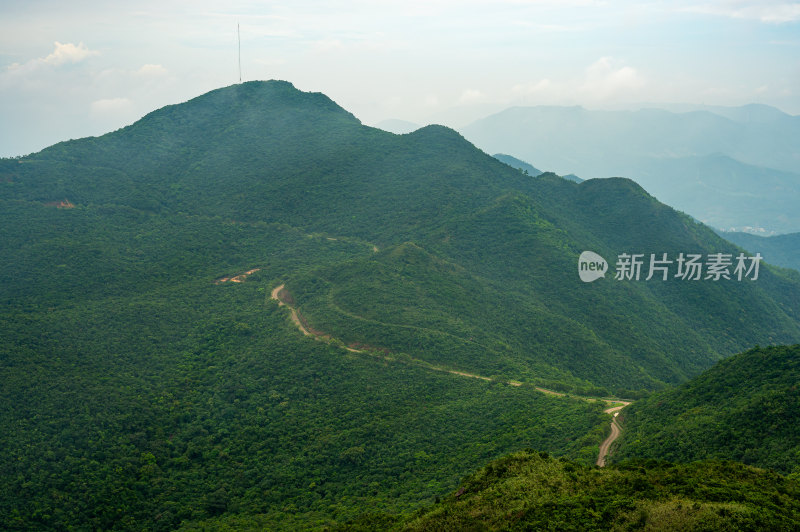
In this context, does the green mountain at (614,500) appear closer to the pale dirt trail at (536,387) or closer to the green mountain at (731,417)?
the green mountain at (731,417)

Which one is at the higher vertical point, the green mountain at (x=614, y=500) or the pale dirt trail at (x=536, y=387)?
Result: the green mountain at (x=614, y=500)

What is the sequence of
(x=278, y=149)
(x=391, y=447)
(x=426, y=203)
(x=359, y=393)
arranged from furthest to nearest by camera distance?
(x=278, y=149)
(x=426, y=203)
(x=359, y=393)
(x=391, y=447)

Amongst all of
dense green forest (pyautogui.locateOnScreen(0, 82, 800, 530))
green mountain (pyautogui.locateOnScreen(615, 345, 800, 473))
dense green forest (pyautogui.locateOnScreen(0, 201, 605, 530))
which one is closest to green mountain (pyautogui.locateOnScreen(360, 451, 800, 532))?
green mountain (pyautogui.locateOnScreen(615, 345, 800, 473))

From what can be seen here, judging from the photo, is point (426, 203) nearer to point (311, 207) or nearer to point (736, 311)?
point (311, 207)

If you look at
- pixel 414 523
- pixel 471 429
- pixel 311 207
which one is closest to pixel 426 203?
pixel 311 207

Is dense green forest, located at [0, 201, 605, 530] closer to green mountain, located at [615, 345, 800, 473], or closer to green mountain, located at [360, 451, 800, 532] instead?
green mountain, located at [615, 345, 800, 473]

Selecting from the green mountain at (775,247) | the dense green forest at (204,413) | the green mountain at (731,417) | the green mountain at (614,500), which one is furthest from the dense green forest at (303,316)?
the green mountain at (775,247)
